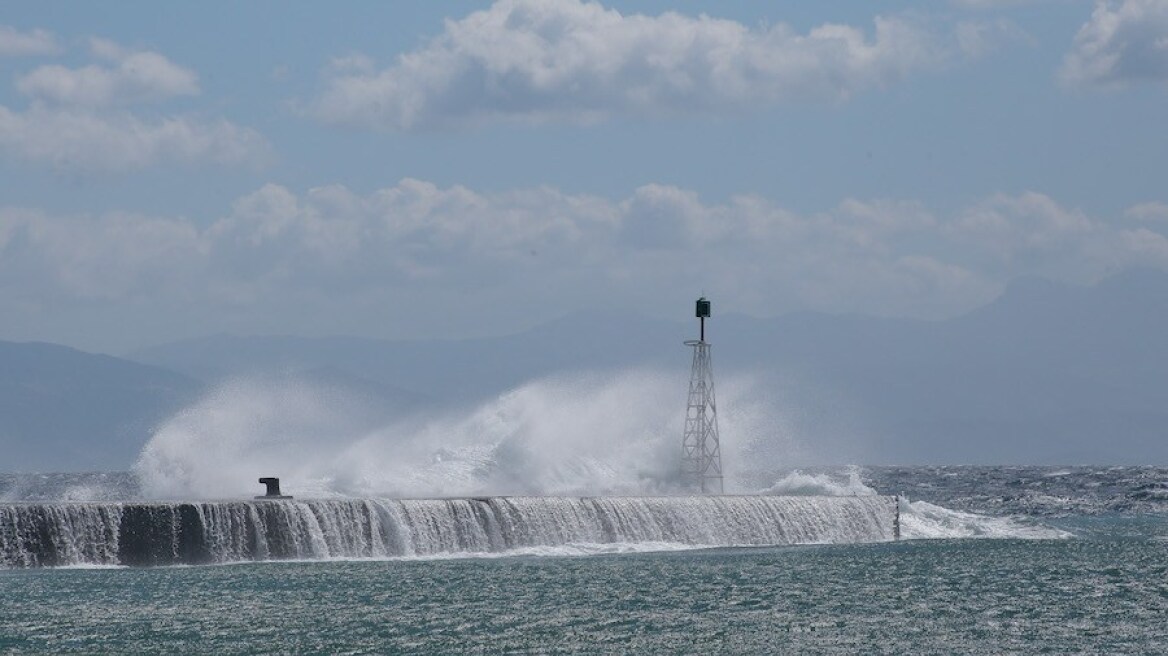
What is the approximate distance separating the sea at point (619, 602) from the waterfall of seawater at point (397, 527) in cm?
38

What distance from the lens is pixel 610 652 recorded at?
1280 inches

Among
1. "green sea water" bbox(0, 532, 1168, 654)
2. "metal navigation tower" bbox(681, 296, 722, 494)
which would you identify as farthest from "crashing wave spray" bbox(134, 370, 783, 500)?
"green sea water" bbox(0, 532, 1168, 654)

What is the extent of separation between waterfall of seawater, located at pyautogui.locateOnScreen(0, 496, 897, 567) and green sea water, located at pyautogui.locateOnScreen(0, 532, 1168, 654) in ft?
3.93

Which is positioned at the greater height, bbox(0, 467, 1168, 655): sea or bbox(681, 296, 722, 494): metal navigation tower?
bbox(681, 296, 722, 494): metal navigation tower

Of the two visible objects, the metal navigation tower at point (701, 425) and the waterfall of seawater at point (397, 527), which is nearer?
the waterfall of seawater at point (397, 527)

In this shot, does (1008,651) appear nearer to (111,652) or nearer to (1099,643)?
(1099,643)

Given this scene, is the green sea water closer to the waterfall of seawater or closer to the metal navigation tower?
the waterfall of seawater

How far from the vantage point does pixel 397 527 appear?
51000 mm

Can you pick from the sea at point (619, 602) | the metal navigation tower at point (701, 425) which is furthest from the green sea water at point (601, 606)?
the metal navigation tower at point (701, 425)

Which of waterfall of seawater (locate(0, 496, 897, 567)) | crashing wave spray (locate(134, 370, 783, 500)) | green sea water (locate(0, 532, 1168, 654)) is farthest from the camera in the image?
crashing wave spray (locate(134, 370, 783, 500))

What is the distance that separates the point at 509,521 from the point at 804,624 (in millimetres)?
18263

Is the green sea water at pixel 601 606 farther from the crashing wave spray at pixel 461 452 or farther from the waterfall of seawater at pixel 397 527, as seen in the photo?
the crashing wave spray at pixel 461 452

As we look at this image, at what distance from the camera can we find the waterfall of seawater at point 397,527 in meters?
46.8

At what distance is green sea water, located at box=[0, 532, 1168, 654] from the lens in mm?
33438
